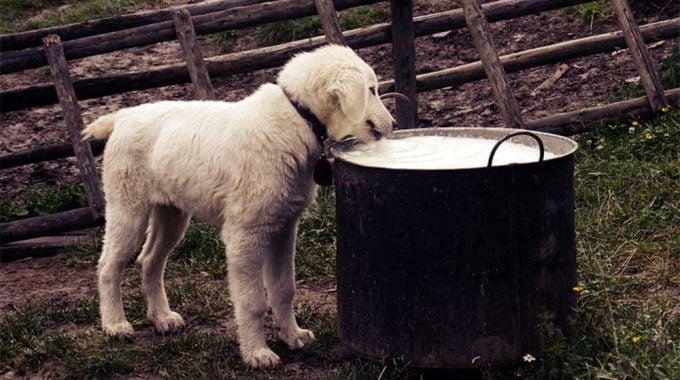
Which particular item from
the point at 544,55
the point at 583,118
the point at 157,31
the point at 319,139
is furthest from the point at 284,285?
the point at 544,55

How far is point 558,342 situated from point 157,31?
4.83 meters

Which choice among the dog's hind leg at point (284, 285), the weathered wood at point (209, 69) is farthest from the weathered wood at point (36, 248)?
the dog's hind leg at point (284, 285)

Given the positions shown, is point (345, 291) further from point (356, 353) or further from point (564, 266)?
point (564, 266)

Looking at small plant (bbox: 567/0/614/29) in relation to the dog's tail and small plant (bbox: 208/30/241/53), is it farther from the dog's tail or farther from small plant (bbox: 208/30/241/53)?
the dog's tail

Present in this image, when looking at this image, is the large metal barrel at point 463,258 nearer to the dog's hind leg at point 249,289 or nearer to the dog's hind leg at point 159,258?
the dog's hind leg at point 249,289

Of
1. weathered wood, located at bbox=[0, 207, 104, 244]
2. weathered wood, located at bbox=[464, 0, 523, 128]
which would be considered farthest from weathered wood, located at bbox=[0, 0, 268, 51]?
weathered wood, located at bbox=[464, 0, 523, 128]

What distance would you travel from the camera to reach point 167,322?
6281 mm

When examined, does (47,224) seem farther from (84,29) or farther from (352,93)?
(352,93)

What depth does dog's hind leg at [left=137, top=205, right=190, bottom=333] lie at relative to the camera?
6.34 meters

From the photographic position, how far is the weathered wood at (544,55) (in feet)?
30.0

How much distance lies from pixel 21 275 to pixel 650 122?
195 inches

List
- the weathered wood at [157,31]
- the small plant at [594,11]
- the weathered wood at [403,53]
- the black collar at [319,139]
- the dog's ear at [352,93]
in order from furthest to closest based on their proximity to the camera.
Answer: the small plant at [594,11], the weathered wood at [403,53], the weathered wood at [157,31], the black collar at [319,139], the dog's ear at [352,93]

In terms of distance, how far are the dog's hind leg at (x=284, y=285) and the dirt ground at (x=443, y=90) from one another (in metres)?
3.92

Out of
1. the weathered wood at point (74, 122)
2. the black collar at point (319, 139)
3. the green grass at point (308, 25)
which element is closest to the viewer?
the black collar at point (319, 139)
